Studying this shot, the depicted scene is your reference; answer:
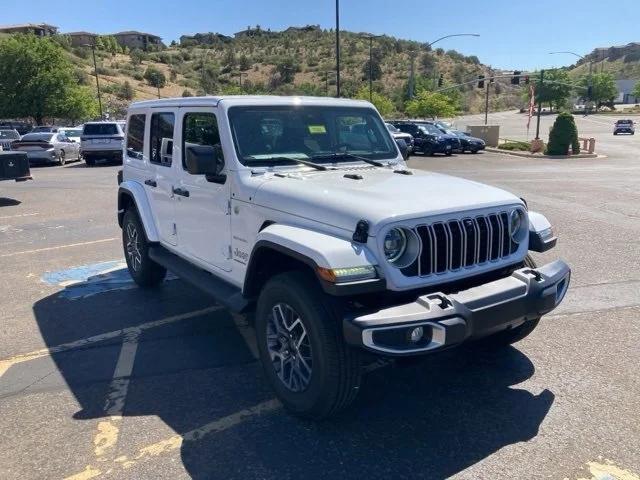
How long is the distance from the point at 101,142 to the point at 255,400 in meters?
21.4

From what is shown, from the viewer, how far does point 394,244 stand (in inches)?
130

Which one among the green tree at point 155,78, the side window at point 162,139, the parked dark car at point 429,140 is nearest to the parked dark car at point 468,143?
the parked dark car at point 429,140

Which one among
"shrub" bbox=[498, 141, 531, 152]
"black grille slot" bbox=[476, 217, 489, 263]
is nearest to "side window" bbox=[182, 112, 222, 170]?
"black grille slot" bbox=[476, 217, 489, 263]

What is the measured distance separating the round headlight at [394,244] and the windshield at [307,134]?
142 centimetres

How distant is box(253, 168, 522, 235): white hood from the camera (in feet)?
10.9

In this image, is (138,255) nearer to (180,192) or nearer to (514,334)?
(180,192)

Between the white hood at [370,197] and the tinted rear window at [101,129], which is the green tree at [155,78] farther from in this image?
the white hood at [370,197]

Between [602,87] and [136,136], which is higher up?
[602,87]

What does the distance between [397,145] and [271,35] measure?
12257 cm

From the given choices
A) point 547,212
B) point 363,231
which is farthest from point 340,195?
point 547,212

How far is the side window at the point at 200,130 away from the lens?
14.8 feet

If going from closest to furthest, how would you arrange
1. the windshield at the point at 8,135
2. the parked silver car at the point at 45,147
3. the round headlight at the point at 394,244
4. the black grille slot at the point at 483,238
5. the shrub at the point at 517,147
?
1. the round headlight at the point at 394,244
2. the black grille slot at the point at 483,238
3. the parked silver car at the point at 45,147
4. the windshield at the point at 8,135
5. the shrub at the point at 517,147

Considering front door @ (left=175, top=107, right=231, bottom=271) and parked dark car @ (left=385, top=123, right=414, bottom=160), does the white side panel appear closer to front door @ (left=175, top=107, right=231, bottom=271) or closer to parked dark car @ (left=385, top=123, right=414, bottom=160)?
front door @ (left=175, top=107, right=231, bottom=271)

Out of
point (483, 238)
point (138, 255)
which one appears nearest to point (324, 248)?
point (483, 238)
